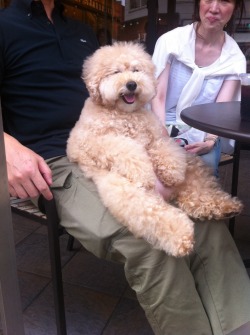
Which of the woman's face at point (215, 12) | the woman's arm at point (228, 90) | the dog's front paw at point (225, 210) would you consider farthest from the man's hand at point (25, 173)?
the woman's face at point (215, 12)

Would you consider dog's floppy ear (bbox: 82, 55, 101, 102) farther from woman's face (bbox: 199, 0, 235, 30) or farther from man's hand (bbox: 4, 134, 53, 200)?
woman's face (bbox: 199, 0, 235, 30)

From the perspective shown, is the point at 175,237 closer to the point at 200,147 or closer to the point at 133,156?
the point at 133,156

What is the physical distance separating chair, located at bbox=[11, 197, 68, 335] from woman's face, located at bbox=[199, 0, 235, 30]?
1429 mm

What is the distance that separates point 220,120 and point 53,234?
851 mm

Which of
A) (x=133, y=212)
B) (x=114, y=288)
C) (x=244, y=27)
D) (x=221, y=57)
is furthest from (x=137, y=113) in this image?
(x=244, y=27)

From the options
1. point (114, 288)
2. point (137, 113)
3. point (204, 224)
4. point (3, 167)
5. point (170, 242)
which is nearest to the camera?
point (3, 167)

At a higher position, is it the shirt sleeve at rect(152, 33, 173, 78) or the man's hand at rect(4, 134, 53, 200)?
the shirt sleeve at rect(152, 33, 173, 78)

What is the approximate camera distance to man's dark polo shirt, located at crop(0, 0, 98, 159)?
5.65 ft

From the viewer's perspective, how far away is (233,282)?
1.54 meters

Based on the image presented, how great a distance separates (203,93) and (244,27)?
2.79 m

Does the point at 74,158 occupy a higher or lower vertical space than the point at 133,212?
higher

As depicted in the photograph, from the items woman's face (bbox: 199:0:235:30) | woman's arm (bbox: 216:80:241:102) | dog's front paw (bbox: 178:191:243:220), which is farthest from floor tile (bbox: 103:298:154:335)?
woman's face (bbox: 199:0:235:30)

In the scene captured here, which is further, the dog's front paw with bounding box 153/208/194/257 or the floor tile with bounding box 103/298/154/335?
the floor tile with bounding box 103/298/154/335

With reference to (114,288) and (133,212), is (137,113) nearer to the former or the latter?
(133,212)
